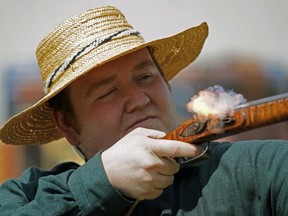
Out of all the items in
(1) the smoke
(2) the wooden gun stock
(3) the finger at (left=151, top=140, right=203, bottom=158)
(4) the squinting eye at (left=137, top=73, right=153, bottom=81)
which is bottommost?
(3) the finger at (left=151, top=140, right=203, bottom=158)

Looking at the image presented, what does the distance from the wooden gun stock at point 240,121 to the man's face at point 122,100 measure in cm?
37

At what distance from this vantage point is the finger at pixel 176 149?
1.52m

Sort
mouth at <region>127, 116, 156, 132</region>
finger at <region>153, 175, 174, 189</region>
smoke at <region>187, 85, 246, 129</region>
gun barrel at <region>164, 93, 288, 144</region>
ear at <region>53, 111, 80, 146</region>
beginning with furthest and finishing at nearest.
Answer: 1. ear at <region>53, 111, 80, 146</region>
2. mouth at <region>127, 116, 156, 132</region>
3. finger at <region>153, 175, 174, 189</region>
4. smoke at <region>187, 85, 246, 129</region>
5. gun barrel at <region>164, 93, 288, 144</region>

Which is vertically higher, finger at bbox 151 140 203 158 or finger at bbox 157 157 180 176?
finger at bbox 151 140 203 158

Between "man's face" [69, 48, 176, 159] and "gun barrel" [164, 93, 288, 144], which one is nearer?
"gun barrel" [164, 93, 288, 144]

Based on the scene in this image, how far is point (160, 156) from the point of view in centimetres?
155

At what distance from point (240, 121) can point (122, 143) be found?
35 centimetres

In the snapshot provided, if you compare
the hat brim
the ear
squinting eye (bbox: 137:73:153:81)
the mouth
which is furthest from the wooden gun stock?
the ear

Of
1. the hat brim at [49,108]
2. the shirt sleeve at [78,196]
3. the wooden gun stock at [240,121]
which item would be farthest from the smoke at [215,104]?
the hat brim at [49,108]

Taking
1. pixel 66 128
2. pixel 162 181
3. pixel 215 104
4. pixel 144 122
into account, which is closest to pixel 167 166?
pixel 162 181

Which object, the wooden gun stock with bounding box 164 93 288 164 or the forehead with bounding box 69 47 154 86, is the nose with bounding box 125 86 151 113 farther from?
the wooden gun stock with bounding box 164 93 288 164

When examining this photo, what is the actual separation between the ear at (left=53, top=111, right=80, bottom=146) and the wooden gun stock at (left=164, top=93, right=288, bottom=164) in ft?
2.41

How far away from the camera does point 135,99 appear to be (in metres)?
1.97

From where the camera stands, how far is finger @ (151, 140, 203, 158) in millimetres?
1520
